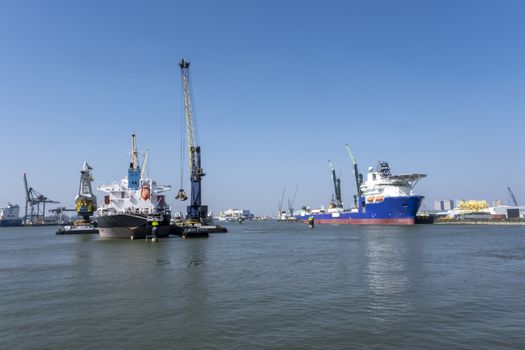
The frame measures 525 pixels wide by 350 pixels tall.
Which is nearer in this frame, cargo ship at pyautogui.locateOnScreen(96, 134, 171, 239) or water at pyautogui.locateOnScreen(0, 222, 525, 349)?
water at pyautogui.locateOnScreen(0, 222, 525, 349)

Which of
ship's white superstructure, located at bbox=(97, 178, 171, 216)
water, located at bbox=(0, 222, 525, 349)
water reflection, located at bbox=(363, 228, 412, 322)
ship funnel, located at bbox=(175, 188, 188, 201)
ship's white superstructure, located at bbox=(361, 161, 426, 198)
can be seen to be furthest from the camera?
ship's white superstructure, located at bbox=(361, 161, 426, 198)

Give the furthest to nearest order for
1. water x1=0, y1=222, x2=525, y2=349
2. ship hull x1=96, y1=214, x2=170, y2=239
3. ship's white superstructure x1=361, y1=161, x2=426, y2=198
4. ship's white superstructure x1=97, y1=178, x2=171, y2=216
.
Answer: ship's white superstructure x1=361, y1=161, x2=426, y2=198 < ship's white superstructure x1=97, y1=178, x2=171, y2=216 < ship hull x1=96, y1=214, x2=170, y2=239 < water x1=0, y1=222, x2=525, y2=349

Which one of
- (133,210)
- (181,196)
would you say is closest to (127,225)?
(133,210)

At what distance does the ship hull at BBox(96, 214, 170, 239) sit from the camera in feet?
209

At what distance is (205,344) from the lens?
12.1 meters

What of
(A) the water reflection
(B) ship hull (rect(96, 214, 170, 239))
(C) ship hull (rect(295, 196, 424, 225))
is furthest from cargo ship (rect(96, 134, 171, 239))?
(C) ship hull (rect(295, 196, 424, 225))

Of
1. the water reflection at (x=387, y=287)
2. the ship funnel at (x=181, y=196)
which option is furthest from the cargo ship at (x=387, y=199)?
the water reflection at (x=387, y=287)

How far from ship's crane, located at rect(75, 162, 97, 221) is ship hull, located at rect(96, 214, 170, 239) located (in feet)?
178

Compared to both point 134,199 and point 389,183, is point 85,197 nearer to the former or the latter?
point 134,199

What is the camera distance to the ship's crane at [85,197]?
116369mm

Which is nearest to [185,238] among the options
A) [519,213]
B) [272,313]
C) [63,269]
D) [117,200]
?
[117,200]

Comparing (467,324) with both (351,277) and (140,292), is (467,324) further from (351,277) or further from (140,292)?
(140,292)

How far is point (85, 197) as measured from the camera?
117375 mm

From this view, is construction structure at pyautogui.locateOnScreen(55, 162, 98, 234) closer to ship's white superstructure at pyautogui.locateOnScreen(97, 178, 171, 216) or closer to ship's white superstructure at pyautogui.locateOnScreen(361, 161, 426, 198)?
ship's white superstructure at pyautogui.locateOnScreen(97, 178, 171, 216)
